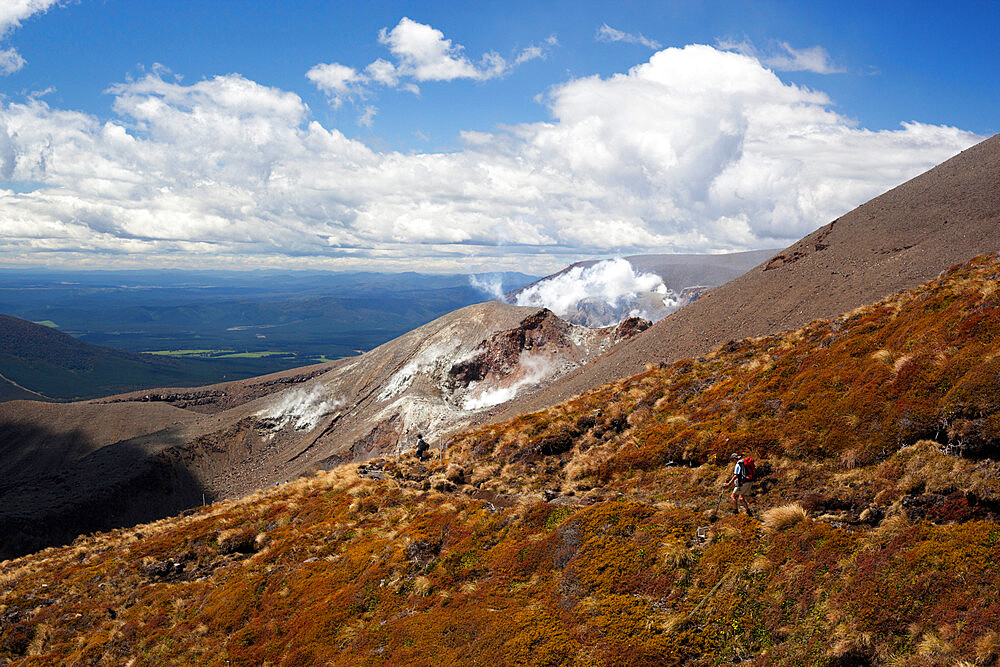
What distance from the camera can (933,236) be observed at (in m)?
48.8

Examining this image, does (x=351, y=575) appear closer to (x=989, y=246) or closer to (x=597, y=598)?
(x=597, y=598)

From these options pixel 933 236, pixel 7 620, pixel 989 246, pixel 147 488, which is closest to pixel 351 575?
pixel 7 620

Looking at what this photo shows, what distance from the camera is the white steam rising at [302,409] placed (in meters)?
89.0

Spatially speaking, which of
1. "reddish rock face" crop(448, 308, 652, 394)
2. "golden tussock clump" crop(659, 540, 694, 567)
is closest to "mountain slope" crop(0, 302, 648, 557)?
"reddish rock face" crop(448, 308, 652, 394)

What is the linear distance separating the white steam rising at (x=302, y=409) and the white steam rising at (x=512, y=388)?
94.4 feet

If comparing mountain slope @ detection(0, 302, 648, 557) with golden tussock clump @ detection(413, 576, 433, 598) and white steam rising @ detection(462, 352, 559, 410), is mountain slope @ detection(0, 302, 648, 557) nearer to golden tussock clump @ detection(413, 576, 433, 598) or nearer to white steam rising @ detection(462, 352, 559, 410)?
white steam rising @ detection(462, 352, 559, 410)

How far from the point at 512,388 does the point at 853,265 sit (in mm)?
49688

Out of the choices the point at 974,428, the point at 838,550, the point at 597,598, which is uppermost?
the point at 974,428

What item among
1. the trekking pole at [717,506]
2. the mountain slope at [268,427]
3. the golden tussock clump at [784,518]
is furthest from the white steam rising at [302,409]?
the golden tussock clump at [784,518]

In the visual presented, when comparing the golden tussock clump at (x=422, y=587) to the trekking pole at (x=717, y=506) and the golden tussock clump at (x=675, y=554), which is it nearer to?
the golden tussock clump at (x=675, y=554)

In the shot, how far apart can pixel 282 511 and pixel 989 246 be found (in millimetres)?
61743

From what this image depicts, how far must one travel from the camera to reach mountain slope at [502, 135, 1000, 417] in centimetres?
4488

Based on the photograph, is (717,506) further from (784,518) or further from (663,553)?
(663,553)

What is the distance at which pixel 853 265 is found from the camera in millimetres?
51500
